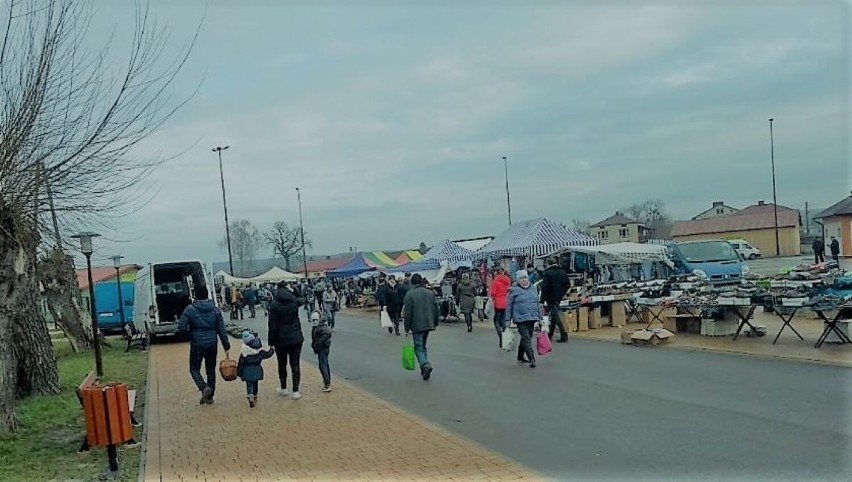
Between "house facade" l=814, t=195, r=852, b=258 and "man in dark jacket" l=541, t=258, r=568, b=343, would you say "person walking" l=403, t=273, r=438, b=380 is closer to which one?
"man in dark jacket" l=541, t=258, r=568, b=343

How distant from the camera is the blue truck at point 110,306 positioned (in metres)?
34.8

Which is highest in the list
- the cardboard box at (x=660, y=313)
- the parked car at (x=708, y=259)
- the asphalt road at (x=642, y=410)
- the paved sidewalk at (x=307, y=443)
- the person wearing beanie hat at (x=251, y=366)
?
the parked car at (x=708, y=259)

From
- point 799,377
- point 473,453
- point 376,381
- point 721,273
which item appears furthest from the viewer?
point 721,273

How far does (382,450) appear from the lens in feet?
25.5

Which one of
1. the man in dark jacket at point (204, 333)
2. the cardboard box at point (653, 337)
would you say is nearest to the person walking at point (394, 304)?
the cardboard box at point (653, 337)

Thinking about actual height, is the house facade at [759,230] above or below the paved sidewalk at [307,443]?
above

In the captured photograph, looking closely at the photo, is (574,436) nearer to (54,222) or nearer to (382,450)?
(382,450)

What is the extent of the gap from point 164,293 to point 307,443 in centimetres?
2018

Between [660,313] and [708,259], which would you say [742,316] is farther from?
[708,259]

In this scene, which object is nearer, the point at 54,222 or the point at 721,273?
the point at 54,222

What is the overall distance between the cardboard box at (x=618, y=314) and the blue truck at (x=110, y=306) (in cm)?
2231

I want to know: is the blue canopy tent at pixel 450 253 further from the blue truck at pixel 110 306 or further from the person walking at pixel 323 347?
the person walking at pixel 323 347

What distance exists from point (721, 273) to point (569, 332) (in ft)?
26.4

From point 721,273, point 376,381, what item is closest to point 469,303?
point 721,273
